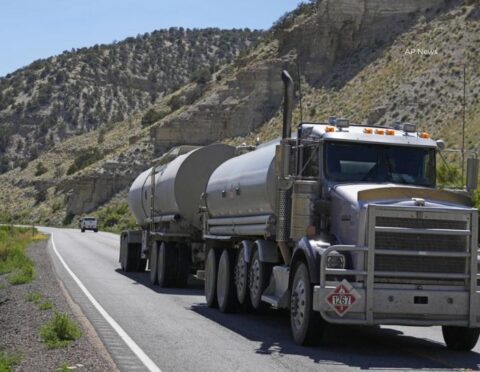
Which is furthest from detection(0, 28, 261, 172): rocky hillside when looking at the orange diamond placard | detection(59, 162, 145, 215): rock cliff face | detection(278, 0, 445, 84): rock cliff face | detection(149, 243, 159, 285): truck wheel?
the orange diamond placard

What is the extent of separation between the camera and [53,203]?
94.9 meters

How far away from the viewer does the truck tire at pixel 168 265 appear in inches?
840

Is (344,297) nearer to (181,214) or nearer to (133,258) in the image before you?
(181,214)

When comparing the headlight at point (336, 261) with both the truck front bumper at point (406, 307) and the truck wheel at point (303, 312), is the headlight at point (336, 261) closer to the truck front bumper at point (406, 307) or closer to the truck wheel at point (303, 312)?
the truck front bumper at point (406, 307)

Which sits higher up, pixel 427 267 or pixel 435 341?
pixel 427 267

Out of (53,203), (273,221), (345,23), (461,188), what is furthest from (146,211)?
(53,203)

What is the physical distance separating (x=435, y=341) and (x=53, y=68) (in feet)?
430

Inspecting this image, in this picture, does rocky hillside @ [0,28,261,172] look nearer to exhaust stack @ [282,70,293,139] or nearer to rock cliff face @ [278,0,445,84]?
rock cliff face @ [278,0,445,84]

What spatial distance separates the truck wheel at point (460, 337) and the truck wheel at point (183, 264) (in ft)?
31.7

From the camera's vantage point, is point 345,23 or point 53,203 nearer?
point 345,23

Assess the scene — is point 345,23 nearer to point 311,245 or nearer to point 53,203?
point 53,203

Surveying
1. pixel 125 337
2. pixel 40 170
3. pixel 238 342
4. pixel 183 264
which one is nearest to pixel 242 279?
pixel 238 342

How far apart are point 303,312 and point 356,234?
49.4 inches

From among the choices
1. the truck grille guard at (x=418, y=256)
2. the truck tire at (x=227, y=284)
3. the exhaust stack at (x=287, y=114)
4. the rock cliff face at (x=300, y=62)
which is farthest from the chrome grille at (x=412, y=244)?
the rock cliff face at (x=300, y=62)
